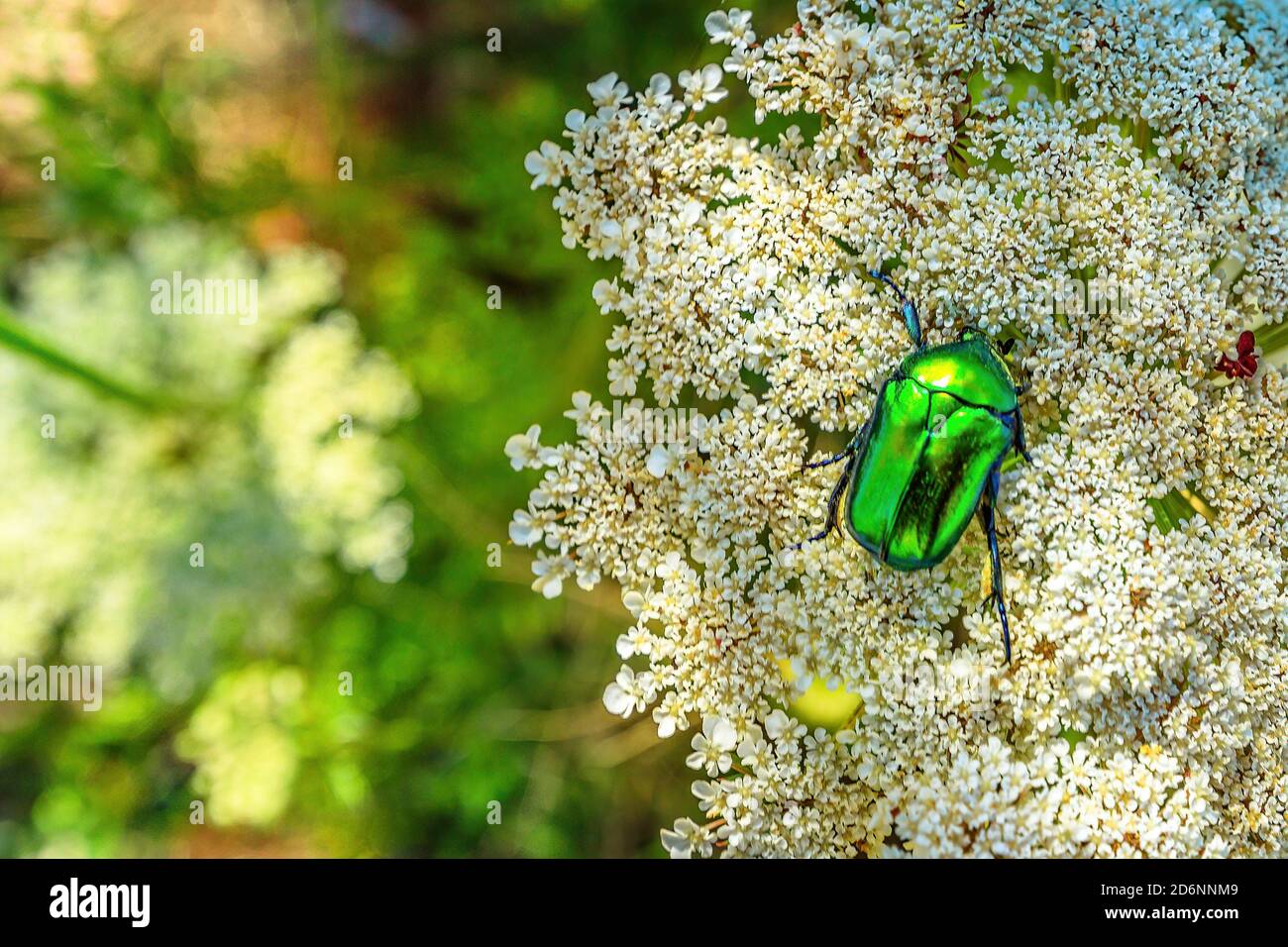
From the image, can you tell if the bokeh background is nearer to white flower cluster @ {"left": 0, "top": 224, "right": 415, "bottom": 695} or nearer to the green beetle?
white flower cluster @ {"left": 0, "top": 224, "right": 415, "bottom": 695}

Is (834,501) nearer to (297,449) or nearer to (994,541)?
(994,541)

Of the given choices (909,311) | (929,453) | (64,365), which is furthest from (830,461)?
(64,365)

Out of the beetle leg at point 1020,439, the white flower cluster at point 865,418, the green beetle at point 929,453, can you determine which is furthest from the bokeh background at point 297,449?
the beetle leg at point 1020,439

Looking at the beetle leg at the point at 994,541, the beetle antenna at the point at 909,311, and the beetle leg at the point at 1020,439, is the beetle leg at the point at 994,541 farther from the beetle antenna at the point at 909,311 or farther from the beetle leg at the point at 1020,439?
the beetle antenna at the point at 909,311

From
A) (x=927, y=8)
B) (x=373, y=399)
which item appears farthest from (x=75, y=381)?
(x=927, y=8)

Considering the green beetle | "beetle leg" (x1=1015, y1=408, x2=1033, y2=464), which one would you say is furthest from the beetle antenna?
"beetle leg" (x1=1015, y1=408, x2=1033, y2=464)
